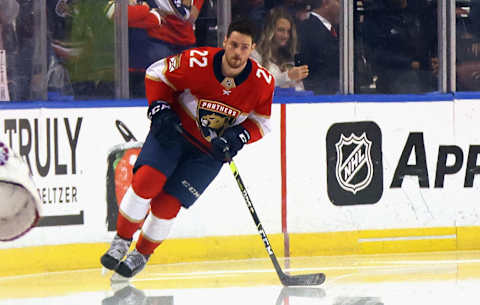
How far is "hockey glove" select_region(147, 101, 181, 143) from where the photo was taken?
219 inches

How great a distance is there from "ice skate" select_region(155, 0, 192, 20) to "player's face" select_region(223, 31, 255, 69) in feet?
4.23

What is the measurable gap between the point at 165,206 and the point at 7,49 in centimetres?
143

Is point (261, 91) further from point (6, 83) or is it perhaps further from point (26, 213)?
point (26, 213)

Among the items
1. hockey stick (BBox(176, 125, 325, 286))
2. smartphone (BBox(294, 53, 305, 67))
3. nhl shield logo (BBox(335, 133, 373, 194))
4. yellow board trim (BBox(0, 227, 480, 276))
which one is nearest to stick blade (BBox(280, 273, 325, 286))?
hockey stick (BBox(176, 125, 325, 286))

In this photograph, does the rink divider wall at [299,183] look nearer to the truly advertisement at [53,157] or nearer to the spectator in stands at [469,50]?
the truly advertisement at [53,157]

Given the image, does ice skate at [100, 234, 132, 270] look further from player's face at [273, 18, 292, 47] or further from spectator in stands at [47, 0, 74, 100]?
player's face at [273, 18, 292, 47]

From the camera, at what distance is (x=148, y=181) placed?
5602 millimetres

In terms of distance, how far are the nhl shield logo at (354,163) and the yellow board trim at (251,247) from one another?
1.00 ft

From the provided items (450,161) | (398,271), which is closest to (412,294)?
(398,271)

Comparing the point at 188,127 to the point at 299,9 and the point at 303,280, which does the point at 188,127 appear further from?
the point at 299,9

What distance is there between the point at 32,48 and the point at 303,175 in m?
1.82

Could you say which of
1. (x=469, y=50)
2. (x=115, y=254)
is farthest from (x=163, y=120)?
(x=469, y=50)

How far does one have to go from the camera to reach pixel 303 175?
7.13 m

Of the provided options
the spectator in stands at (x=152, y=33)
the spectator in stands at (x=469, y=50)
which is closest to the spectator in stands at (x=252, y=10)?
the spectator in stands at (x=152, y=33)
